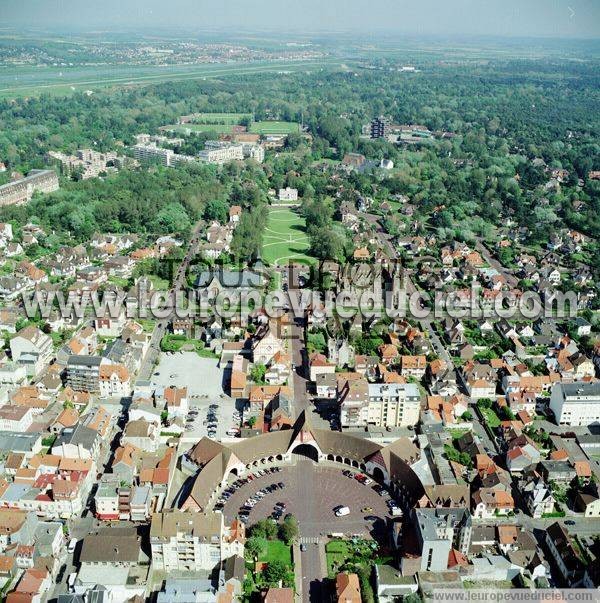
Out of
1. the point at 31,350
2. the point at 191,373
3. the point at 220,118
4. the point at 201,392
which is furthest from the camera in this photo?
the point at 220,118

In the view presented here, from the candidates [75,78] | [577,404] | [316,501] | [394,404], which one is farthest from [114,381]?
[75,78]

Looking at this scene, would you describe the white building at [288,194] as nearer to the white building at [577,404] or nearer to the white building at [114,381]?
the white building at [114,381]

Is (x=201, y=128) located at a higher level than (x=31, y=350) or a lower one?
higher

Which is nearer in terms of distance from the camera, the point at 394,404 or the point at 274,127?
the point at 394,404

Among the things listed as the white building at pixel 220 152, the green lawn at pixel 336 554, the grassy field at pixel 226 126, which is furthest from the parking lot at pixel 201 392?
the grassy field at pixel 226 126

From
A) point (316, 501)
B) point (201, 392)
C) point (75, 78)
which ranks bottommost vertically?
point (316, 501)

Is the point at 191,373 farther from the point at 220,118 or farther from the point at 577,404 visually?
the point at 220,118

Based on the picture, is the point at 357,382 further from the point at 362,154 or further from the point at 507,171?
the point at 362,154

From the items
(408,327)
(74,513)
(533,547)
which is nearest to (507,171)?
(408,327)
